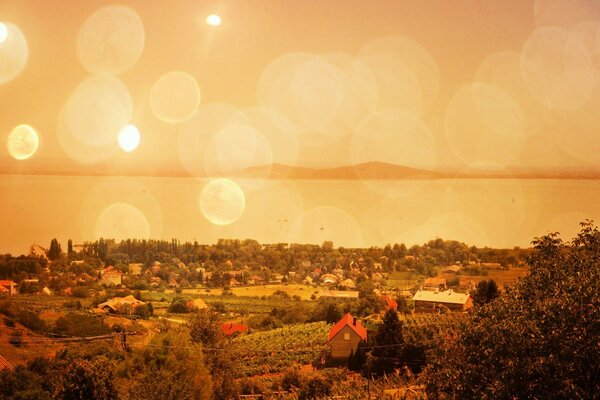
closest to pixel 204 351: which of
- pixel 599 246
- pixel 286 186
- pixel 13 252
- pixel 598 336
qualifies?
pixel 286 186

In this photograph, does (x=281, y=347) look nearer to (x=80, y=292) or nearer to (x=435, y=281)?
(x=435, y=281)

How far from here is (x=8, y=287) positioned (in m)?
14.6

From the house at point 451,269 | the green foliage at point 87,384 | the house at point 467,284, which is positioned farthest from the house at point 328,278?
the green foliage at point 87,384

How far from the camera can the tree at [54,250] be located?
13.9m

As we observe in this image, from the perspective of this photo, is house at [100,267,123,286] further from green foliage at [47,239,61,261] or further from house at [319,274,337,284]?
house at [319,274,337,284]

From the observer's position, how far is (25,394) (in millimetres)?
7008

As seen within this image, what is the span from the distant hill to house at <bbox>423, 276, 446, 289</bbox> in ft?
16.5

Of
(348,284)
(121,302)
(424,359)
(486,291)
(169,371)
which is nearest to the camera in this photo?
(169,371)

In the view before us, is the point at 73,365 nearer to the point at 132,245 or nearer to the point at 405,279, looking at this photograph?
A: the point at 132,245

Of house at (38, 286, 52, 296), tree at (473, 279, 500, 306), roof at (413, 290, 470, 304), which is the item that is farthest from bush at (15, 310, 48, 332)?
roof at (413, 290, 470, 304)

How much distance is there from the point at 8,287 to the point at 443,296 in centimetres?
1269

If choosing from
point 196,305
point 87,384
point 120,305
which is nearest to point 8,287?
point 120,305

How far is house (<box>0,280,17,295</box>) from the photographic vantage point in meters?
14.4

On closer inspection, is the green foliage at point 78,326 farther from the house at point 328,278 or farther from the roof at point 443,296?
the roof at point 443,296
